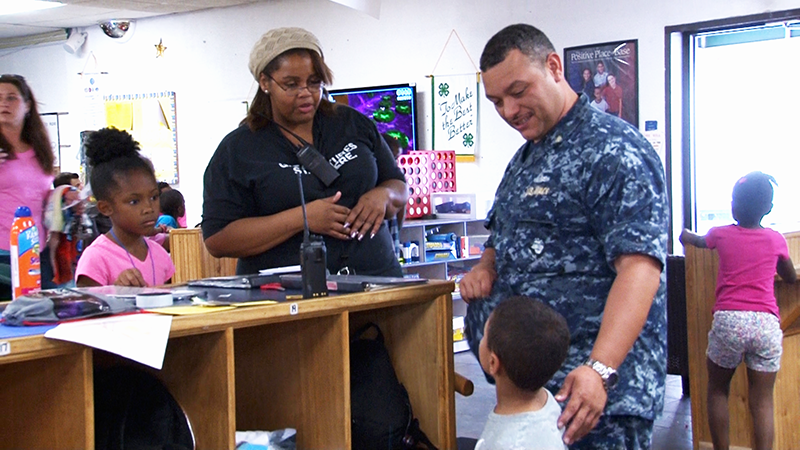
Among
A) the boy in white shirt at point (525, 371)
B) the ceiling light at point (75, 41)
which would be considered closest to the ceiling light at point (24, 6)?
the ceiling light at point (75, 41)

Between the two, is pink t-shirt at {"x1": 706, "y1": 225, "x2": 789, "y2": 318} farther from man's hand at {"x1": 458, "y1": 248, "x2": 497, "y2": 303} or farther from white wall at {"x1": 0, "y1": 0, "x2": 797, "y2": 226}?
white wall at {"x1": 0, "y1": 0, "x2": 797, "y2": 226}

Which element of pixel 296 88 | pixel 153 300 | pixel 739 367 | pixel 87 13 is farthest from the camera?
pixel 87 13

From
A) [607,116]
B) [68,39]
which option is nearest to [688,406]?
[607,116]

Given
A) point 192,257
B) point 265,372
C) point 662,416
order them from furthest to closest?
point 192,257 → point 662,416 → point 265,372

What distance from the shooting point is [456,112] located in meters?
7.96

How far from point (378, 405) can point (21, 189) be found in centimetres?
211

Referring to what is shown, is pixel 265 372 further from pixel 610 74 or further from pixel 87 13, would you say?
pixel 87 13

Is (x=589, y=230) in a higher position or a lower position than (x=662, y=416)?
higher

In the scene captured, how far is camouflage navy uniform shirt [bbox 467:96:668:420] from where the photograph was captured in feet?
5.72

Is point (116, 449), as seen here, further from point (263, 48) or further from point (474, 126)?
point (474, 126)

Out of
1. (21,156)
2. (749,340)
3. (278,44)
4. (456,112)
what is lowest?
(749,340)

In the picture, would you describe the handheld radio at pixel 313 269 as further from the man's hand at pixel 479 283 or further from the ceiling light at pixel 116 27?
the ceiling light at pixel 116 27

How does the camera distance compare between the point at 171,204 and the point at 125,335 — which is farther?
the point at 171,204

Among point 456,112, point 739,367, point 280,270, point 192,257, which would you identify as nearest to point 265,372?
point 280,270
